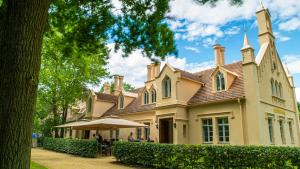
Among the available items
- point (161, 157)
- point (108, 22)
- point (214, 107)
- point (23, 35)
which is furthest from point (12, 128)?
point (214, 107)

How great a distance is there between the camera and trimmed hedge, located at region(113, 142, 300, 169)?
877 cm

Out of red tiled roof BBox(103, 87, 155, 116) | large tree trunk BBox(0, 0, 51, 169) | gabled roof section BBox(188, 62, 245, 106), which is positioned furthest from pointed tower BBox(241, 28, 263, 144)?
large tree trunk BBox(0, 0, 51, 169)

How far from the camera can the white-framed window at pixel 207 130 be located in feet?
58.4

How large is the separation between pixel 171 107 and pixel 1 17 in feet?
52.8

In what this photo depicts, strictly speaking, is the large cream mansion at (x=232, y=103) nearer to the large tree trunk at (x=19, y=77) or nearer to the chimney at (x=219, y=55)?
the chimney at (x=219, y=55)

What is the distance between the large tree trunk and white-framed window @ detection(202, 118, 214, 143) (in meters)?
16.0

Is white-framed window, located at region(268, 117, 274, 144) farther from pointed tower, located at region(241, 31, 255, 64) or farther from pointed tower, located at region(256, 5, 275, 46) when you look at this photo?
pointed tower, located at region(256, 5, 275, 46)

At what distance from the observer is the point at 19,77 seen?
313cm

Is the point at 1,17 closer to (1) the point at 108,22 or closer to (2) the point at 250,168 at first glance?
(1) the point at 108,22

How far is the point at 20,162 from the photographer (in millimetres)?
3008

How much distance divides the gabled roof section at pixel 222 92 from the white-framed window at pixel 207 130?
150 cm

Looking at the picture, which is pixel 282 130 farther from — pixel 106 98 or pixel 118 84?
pixel 118 84

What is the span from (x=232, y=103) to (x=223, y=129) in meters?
1.99

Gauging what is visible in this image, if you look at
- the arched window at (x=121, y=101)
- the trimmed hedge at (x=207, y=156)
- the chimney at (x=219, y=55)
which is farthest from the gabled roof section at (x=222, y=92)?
the arched window at (x=121, y=101)
